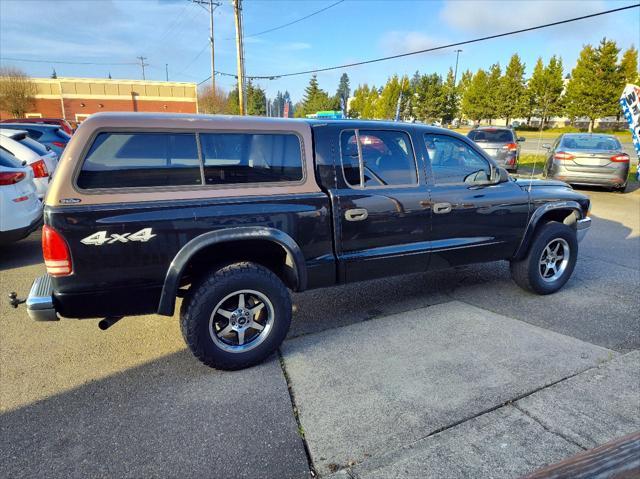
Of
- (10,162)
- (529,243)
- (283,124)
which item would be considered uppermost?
(283,124)

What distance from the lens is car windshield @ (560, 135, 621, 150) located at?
11016mm

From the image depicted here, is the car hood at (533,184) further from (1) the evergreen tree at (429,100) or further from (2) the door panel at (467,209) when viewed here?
(1) the evergreen tree at (429,100)

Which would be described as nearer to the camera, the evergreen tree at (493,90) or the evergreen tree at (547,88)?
the evergreen tree at (547,88)

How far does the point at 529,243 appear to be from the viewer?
443 cm

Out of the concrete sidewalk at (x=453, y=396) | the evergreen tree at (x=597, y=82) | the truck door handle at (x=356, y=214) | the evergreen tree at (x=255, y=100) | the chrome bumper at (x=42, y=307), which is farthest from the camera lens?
the evergreen tree at (x=255, y=100)

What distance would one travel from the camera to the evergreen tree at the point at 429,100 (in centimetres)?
5522

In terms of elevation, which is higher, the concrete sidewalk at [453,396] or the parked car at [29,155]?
the parked car at [29,155]

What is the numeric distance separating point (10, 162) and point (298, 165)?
447cm

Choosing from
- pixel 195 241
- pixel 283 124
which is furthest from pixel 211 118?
pixel 195 241

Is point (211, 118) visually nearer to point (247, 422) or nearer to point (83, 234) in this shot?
point (83, 234)

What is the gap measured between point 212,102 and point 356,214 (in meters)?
49.0

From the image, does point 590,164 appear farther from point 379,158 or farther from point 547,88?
point 547,88

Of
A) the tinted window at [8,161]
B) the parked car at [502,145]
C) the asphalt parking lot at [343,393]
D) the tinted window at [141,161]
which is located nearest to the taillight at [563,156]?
the parked car at [502,145]

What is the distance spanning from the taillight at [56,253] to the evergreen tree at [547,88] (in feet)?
167
